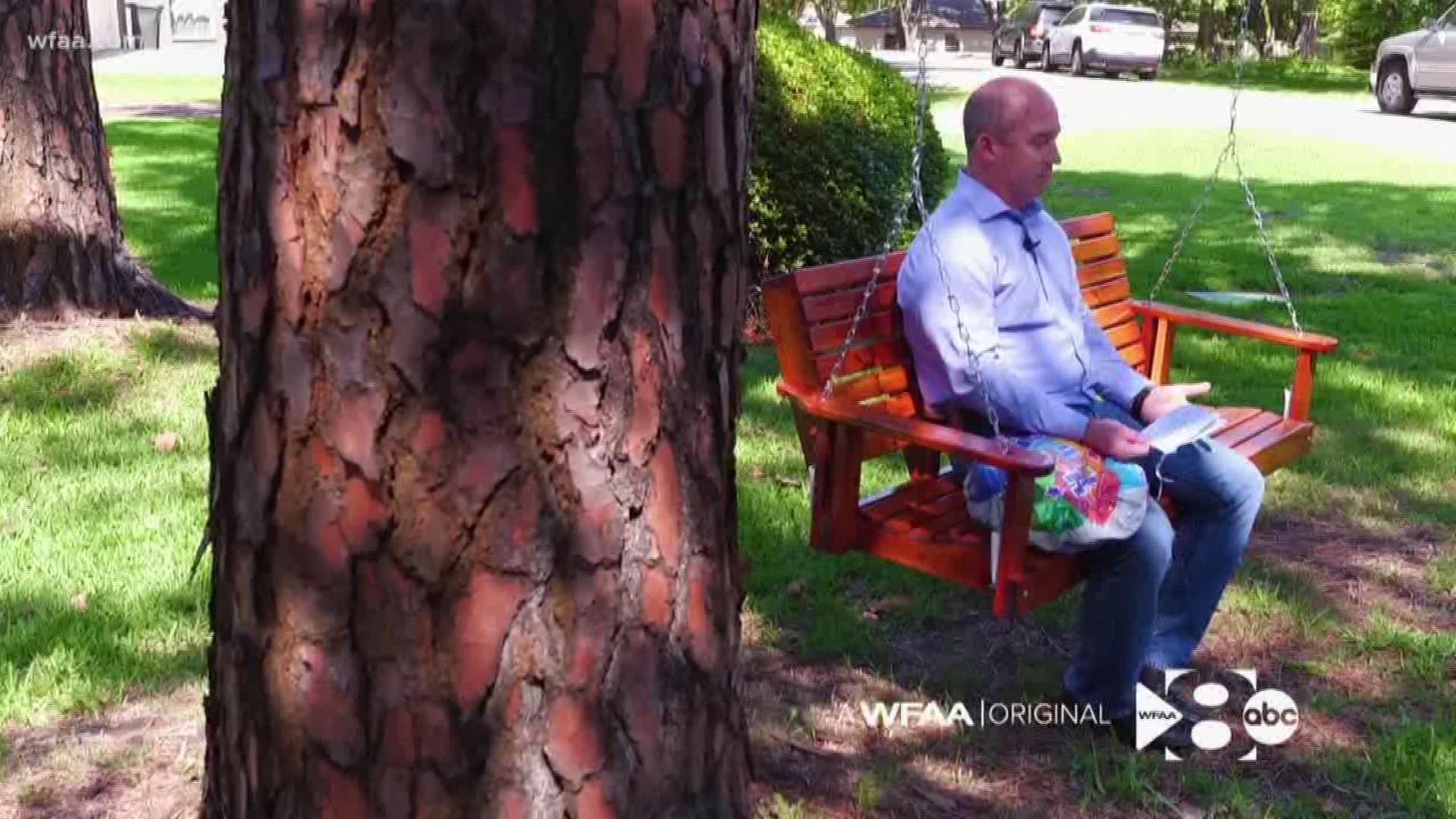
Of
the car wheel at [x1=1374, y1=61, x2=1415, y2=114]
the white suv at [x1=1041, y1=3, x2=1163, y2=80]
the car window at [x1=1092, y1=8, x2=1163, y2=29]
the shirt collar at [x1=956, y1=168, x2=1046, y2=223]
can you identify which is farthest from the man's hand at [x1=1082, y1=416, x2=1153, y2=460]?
the car window at [x1=1092, y1=8, x2=1163, y2=29]

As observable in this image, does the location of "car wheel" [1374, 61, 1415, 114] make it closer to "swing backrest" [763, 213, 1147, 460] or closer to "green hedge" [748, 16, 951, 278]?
"green hedge" [748, 16, 951, 278]

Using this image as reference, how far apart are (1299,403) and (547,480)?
3110 millimetres

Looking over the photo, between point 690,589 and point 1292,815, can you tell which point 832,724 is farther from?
point 690,589

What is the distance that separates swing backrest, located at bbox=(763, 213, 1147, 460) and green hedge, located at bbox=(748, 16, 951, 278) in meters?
3.16

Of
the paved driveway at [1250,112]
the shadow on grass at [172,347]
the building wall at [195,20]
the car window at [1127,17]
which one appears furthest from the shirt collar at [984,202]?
the building wall at [195,20]

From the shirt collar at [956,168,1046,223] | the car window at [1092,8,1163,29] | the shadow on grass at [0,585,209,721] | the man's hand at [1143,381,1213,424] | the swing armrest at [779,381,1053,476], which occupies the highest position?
the car window at [1092,8,1163,29]

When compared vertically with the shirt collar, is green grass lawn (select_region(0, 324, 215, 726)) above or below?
below

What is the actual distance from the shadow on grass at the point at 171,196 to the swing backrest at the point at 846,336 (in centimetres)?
317

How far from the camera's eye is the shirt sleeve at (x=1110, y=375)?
416 cm

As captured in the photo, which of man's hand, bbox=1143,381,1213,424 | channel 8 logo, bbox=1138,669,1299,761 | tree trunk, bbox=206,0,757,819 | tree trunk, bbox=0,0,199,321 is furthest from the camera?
tree trunk, bbox=0,0,199,321

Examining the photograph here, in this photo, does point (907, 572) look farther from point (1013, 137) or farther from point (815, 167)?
point (815, 167)

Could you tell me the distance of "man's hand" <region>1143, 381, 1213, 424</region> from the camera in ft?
13.4

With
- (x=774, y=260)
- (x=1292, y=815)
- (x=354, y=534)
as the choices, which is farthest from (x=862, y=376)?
(x=774, y=260)

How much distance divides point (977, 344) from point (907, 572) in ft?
3.67
